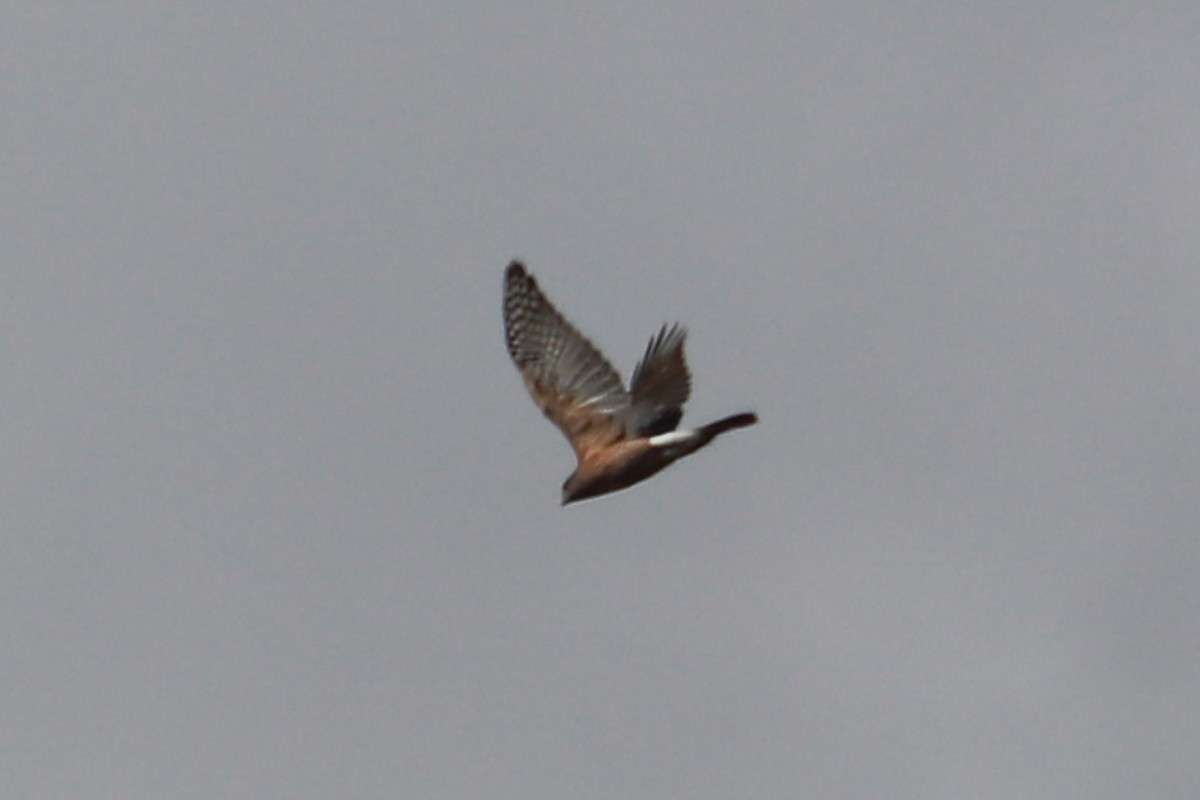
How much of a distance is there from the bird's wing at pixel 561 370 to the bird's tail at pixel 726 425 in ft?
5.33

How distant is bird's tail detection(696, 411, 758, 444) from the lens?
68.1ft

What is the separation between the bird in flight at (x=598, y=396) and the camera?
71.9ft

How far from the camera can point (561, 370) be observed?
23844 mm

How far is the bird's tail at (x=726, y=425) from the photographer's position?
20.8 metres

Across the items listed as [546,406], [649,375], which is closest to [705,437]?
[649,375]

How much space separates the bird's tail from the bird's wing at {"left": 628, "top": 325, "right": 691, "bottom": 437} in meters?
1.16

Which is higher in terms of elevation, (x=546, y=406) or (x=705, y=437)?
(x=546, y=406)

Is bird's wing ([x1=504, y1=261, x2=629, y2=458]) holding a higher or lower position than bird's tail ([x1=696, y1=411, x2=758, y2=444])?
higher

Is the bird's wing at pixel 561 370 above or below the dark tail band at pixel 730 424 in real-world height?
above

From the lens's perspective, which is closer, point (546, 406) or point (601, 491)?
point (601, 491)

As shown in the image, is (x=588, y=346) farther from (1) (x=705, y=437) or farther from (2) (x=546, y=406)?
(1) (x=705, y=437)

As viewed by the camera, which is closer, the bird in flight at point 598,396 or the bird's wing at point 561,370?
the bird in flight at point 598,396

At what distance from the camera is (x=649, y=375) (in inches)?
882

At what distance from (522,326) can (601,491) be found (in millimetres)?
2851
